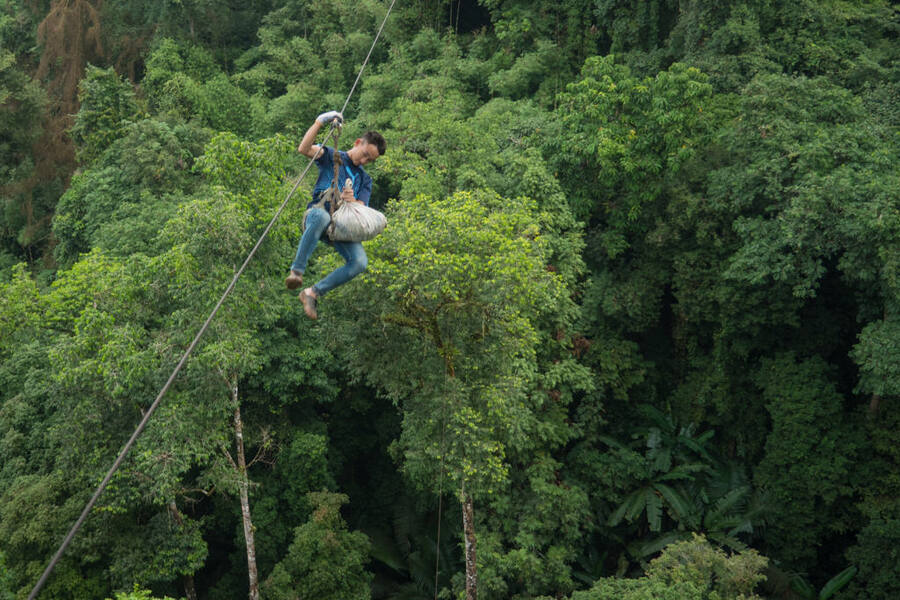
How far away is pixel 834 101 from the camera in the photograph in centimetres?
1333

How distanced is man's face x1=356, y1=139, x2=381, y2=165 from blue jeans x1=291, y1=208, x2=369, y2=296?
0.53 metres

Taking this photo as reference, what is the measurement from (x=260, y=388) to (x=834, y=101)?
12.7m

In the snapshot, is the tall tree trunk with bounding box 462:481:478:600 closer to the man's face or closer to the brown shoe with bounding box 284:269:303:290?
the brown shoe with bounding box 284:269:303:290

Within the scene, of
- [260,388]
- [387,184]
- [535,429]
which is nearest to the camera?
[535,429]

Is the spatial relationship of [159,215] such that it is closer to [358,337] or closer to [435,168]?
[435,168]

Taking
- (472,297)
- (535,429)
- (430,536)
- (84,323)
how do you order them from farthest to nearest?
(430,536) < (535,429) < (84,323) < (472,297)

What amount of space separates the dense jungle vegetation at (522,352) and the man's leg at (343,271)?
11.5 ft

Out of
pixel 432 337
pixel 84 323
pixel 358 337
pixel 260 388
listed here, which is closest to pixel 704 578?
pixel 432 337

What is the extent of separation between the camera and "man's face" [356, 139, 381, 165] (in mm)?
5293

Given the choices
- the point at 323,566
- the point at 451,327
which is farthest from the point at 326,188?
the point at 323,566

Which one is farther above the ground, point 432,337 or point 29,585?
point 432,337

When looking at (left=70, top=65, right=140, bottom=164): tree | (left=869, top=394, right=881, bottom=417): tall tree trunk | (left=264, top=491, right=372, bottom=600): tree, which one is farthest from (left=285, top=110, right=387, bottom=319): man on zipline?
(left=70, top=65, right=140, bottom=164): tree

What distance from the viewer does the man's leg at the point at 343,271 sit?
5.54 metres

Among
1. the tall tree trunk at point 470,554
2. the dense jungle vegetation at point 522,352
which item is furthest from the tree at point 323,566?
the tall tree trunk at point 470,554
